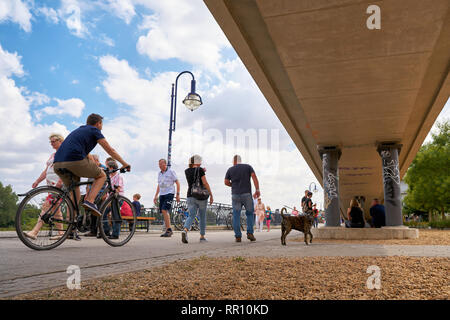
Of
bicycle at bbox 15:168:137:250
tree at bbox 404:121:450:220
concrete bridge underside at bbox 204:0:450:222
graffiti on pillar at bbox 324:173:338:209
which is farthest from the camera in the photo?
tree at bbox 404:121:450:220

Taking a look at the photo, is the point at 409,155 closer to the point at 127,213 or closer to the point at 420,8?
the point at 420,8

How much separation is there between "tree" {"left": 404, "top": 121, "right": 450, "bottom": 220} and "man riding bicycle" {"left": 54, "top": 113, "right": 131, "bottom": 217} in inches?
1294

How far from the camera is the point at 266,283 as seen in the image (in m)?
2.75

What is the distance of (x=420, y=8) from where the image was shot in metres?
5.66

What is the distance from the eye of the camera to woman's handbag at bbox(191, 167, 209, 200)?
7.66 m

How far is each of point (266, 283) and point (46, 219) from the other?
3860 millimetres

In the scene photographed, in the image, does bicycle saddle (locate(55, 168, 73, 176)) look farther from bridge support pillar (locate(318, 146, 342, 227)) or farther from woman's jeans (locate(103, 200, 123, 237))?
bridge support pillar (locate(318, 146, 342, 227))

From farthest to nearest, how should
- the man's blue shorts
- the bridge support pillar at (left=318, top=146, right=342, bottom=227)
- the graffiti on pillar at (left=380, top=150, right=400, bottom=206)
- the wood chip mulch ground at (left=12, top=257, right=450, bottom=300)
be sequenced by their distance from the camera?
the bridge support pillar at (left=318, top=146, right=342, bottom=227) → the graffiti on pillar at (left=380, top=150, right=400, bottom=206) → the man's blue shorts → the wood chip mulch ground at (left=12, top=257, right=450, bottom=300)

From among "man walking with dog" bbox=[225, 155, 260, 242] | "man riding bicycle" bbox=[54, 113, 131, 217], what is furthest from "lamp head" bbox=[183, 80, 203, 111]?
"man riding bicycle" bbox=[54, 113, 131, 217]

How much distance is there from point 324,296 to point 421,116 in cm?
1241

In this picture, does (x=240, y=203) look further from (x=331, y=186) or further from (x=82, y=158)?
(x=331, y=186)

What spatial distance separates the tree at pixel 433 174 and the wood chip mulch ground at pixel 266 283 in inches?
1285

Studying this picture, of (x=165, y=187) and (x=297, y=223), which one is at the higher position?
(x=165, y=187)

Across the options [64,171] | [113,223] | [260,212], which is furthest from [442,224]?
[64,171]
